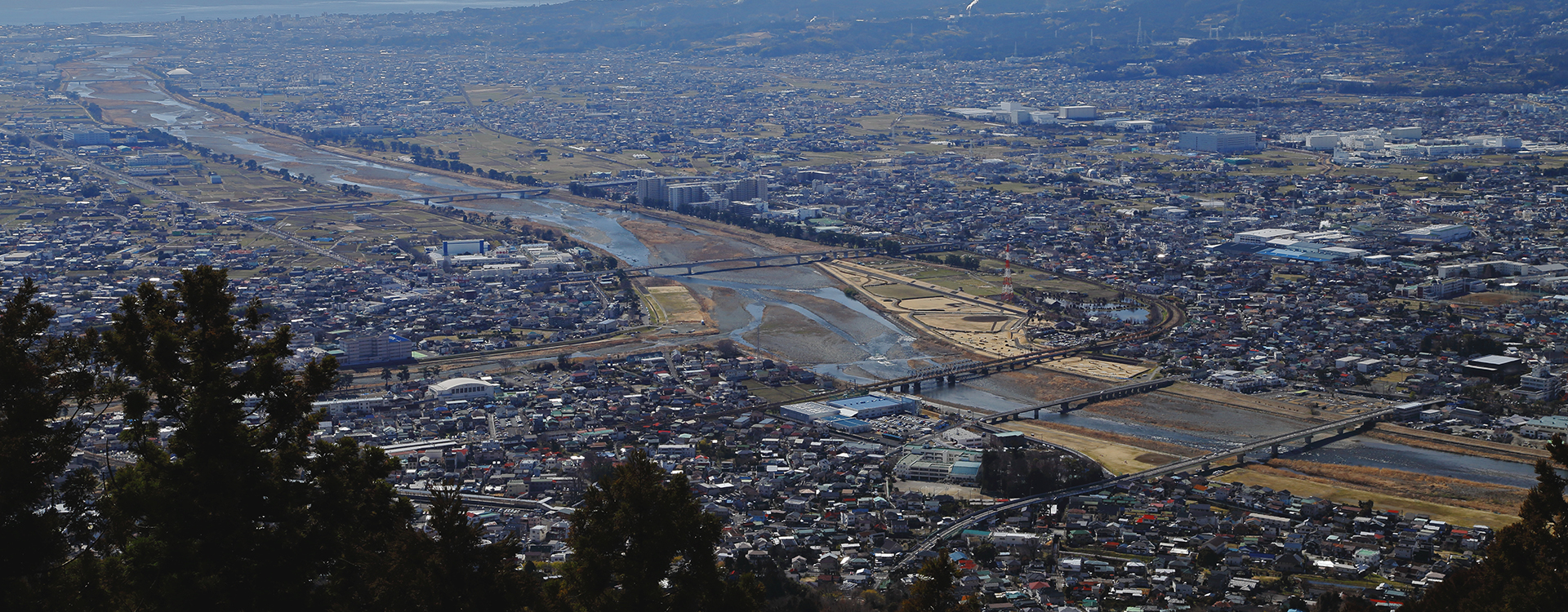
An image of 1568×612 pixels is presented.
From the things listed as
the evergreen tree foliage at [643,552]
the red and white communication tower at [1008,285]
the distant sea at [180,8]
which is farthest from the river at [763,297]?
the distant sea at [180,8]

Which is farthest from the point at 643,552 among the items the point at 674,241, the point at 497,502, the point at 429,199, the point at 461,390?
the point at 429,199

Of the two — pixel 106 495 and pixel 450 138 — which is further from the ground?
pixel 106 495

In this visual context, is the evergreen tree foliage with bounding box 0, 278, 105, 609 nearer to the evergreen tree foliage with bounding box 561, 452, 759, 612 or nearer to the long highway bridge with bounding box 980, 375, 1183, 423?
the evergreen tree foliage with bounding box 561, 452, 759, 612

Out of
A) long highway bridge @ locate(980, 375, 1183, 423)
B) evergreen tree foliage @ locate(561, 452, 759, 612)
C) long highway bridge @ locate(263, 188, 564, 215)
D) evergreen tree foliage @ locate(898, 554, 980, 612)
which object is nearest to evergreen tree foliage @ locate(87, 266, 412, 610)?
evergreen tree foliage @ locate(561, 452, 759, 612)

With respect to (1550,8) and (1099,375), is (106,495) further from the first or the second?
(1550,8)

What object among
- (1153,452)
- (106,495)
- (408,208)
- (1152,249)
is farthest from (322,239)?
(106,495)

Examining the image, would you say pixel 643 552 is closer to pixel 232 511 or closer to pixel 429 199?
pixel 232 511
